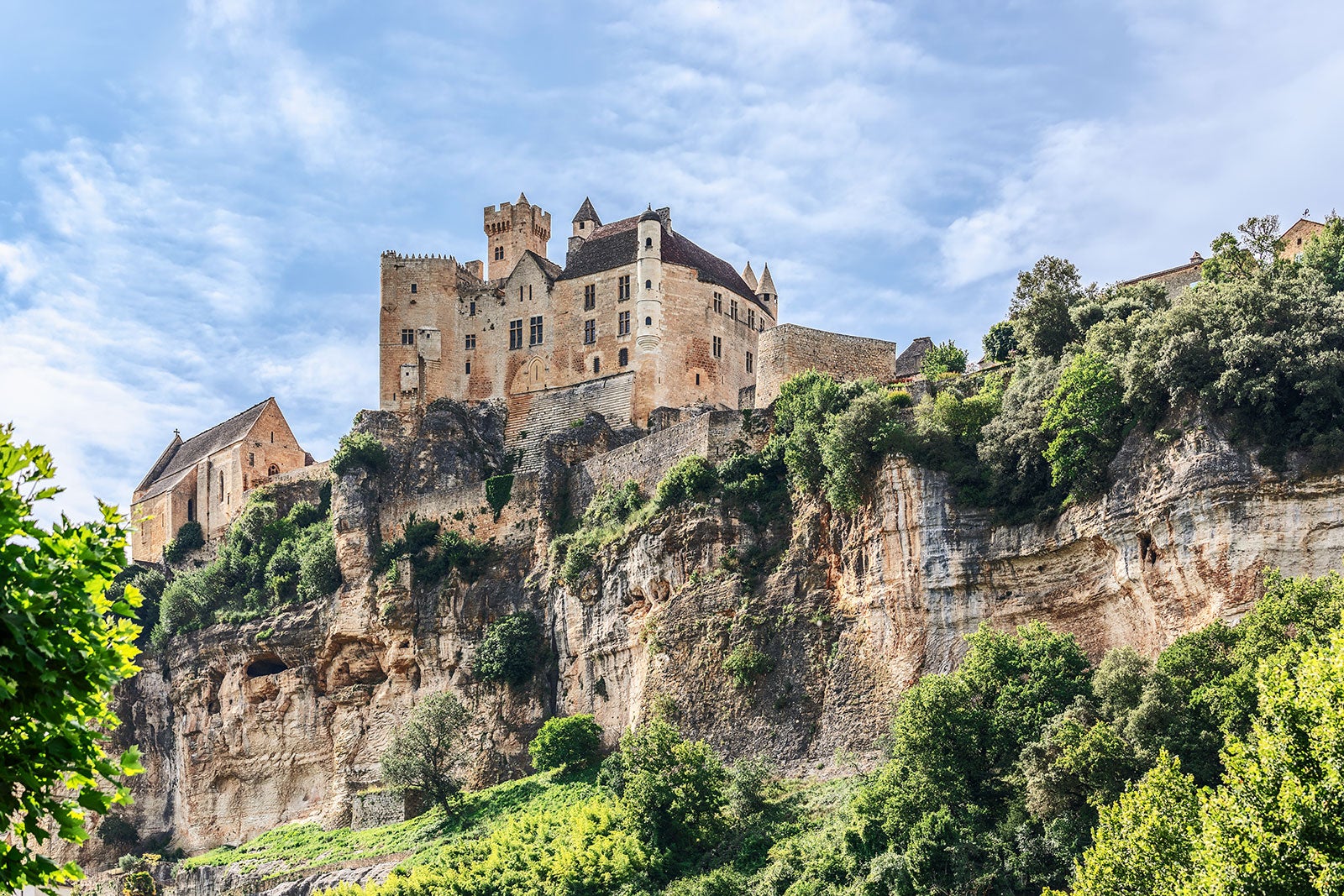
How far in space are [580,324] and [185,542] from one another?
76.6 feet

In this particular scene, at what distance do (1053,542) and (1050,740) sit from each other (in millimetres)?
7612

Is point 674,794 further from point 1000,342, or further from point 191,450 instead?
point 191,450

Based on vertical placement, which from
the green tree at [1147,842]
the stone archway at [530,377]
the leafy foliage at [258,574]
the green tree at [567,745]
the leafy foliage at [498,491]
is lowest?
the green tree at [1147,842]

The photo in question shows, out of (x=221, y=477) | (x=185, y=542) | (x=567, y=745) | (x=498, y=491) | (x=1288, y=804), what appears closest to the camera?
(x=1288, y=804)

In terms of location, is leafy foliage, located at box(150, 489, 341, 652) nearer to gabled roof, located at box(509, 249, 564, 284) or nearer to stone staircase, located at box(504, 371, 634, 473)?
stone staircase, located at box(504, 371, 634, 473)

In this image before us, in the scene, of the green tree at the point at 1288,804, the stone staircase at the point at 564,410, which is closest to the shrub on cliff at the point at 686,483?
the stone staircase at the point at 564,410

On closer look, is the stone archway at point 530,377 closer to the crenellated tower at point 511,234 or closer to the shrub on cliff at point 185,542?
the crenellated tower at point 511,234

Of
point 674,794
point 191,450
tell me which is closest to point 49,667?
point 674,794

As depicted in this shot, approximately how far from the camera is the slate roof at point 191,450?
268ft

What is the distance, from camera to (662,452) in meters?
56.0

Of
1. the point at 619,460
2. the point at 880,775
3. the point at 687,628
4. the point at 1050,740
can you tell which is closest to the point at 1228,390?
the point at 1050,740

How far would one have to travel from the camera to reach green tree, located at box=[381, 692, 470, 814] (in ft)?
177

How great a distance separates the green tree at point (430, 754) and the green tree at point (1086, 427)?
2319 centimetres

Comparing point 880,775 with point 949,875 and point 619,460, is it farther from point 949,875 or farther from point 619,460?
point 619,460
